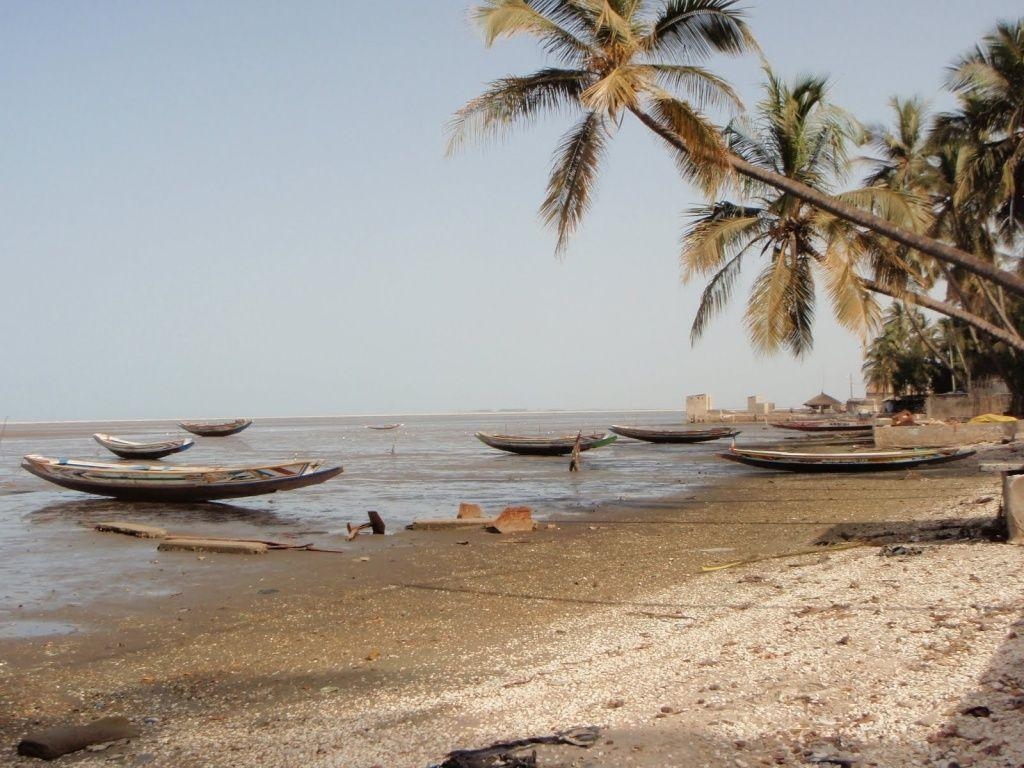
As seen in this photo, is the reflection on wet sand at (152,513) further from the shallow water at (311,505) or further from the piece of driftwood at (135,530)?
the piece of driftwood at (135,530)

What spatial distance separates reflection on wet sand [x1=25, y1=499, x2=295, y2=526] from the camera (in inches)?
717

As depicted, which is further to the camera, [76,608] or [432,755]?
[76,608]

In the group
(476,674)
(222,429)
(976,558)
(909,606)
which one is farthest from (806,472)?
(222,429)

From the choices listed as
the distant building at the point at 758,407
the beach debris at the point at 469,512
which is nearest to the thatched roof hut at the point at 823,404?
the distant building at the point at 758,407

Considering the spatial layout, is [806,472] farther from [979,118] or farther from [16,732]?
[16,732]

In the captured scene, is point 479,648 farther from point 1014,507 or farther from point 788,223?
point 788,223

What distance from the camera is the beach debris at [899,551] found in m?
9.19

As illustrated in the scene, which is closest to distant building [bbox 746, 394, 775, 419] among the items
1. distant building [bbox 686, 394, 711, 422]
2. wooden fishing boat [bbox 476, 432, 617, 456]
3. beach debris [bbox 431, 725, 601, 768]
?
distant building [bbox 686, 394, 711, 422]

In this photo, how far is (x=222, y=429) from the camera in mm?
67625

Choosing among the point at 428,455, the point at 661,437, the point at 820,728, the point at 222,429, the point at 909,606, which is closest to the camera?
the point at 820,728

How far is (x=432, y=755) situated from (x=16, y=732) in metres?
2.94

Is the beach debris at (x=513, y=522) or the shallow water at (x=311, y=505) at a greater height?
the beach debris at (x=513, y=522)

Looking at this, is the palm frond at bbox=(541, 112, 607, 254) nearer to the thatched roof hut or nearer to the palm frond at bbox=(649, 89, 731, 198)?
the palm frond at bbox=(649, 89, 731, 198)

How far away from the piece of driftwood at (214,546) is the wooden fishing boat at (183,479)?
6.02 meters
